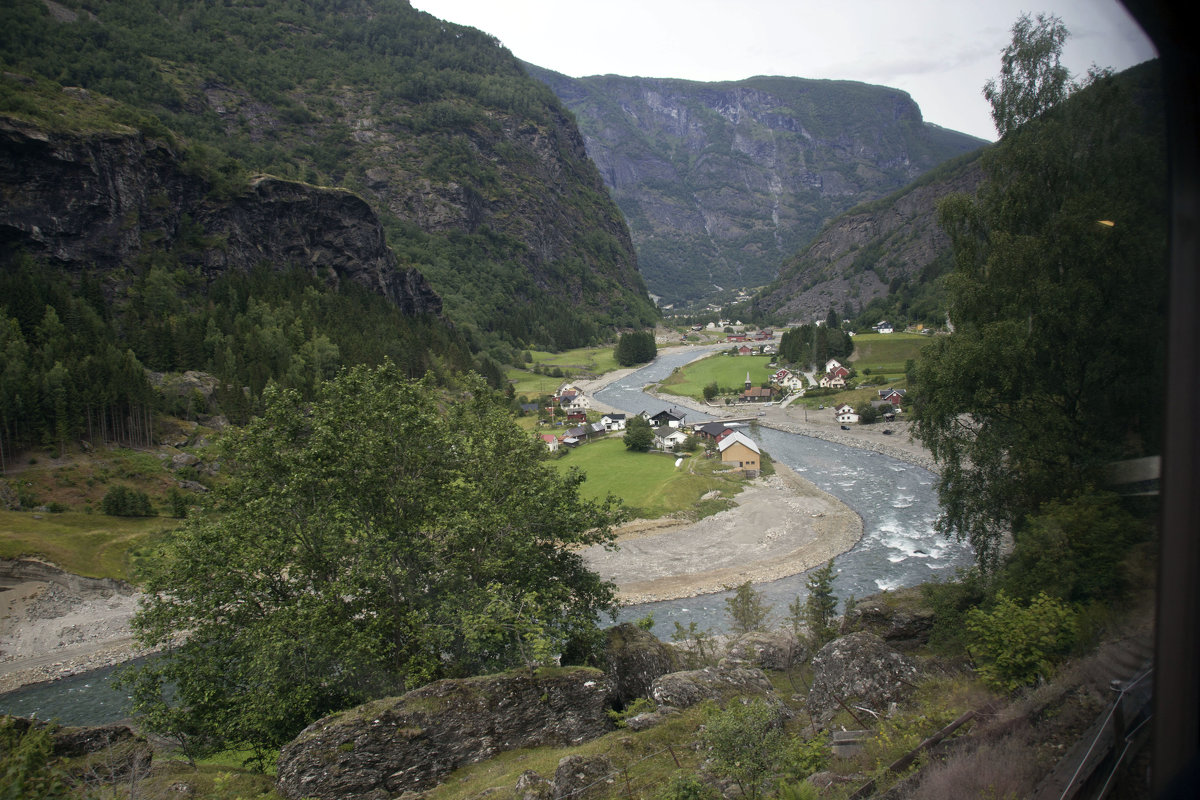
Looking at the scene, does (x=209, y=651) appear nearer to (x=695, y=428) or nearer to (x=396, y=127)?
(x=695, y=428)

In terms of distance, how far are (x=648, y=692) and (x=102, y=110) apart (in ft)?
250

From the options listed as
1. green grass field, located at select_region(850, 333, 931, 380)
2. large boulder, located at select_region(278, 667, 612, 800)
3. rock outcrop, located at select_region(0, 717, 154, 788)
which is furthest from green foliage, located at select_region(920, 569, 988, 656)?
green grass field, located at select_region(850, 333, 931, 380)

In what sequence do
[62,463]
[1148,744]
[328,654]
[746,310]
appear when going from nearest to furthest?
[1148,744] → [328,654] → [62,463] → [746,310]

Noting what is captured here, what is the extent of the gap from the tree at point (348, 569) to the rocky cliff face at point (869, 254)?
122 meters

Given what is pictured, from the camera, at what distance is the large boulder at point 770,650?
517 inches

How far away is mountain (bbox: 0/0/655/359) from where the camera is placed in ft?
304

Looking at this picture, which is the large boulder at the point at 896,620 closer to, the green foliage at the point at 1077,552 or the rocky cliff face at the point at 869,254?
the green foliage at the point at 1077,552

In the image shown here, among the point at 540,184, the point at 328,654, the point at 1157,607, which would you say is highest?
the point at 540,184

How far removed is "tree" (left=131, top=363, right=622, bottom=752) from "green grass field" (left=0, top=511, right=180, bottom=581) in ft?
69.5

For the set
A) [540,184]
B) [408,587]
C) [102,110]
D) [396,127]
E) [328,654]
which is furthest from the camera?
[540,184]

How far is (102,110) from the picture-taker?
5922 cm

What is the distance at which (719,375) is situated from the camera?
285 ft

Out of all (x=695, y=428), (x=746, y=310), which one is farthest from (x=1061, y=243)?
(x=746, y=310)

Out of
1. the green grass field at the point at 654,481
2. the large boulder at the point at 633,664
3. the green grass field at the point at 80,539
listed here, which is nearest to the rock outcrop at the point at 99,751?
the large boulder at the point at 633,664
